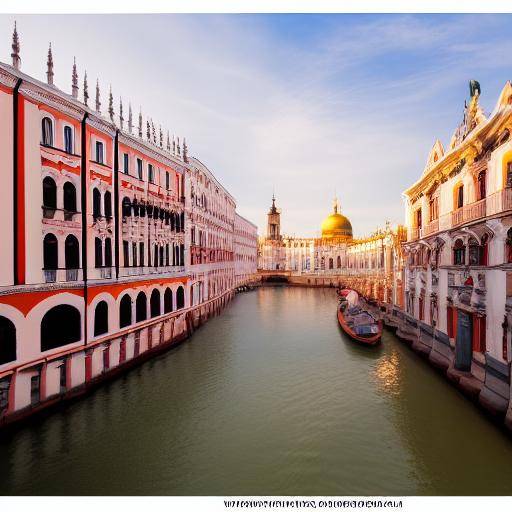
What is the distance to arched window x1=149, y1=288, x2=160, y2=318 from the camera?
18.7 meters

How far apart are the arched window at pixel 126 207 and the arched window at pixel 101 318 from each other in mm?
4824

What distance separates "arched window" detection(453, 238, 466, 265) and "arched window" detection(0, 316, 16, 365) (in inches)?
722

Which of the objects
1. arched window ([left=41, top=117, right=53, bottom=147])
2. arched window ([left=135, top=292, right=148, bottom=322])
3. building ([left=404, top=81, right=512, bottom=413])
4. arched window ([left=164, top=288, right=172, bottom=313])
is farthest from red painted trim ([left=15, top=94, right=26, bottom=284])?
building ([left=404, top=81, right=512, bottom=413])

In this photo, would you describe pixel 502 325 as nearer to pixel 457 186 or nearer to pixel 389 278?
pixel 457 186

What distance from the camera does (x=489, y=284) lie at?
12.1 meters

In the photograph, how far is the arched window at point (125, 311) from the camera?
52.6 ft

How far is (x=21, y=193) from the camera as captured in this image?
37.2ft

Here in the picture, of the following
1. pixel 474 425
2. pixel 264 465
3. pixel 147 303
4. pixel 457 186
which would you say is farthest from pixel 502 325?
pixel 147 303

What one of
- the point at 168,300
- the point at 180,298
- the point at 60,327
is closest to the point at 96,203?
the point at 60,327

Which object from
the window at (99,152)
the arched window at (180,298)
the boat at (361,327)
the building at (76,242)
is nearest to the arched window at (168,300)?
the building at (76,242)

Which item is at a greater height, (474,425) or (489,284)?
(489,284)

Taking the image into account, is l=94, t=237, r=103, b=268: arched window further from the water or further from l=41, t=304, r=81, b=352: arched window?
the water

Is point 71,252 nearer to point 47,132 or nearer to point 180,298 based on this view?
point 47,132

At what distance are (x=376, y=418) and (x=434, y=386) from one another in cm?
438
